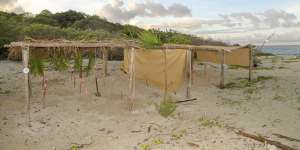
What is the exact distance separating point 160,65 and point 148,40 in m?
1.05

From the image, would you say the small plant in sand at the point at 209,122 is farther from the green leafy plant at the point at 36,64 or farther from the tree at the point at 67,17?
the tree at the point at 67,17

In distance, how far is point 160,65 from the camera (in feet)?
34.1

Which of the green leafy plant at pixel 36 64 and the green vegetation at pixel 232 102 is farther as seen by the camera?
the green vegetation at pixel 232 102

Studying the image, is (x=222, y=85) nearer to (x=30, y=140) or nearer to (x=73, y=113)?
(x=73, y=113)

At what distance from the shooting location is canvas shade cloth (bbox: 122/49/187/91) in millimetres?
10391

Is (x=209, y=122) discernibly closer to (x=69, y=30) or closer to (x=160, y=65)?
(x=160, y=65)

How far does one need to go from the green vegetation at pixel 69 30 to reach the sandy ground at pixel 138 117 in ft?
5.28

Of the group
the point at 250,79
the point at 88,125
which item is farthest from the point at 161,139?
the point at 250,79

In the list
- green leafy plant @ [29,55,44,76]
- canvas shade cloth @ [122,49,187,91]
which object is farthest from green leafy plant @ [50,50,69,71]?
canvas shade cloth @ [122,49,187,91]

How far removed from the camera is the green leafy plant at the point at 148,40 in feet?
31.2

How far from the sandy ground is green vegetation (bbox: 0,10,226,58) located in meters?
1.61

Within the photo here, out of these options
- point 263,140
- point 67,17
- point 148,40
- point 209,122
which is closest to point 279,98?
point 209,122

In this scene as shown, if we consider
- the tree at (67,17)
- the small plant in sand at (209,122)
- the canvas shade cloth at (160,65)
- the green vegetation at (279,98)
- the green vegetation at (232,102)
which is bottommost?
the small plant in sand at (209,122)

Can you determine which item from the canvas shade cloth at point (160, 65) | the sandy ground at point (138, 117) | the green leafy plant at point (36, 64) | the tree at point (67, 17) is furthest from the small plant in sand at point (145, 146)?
the tree at point (67, 17)
